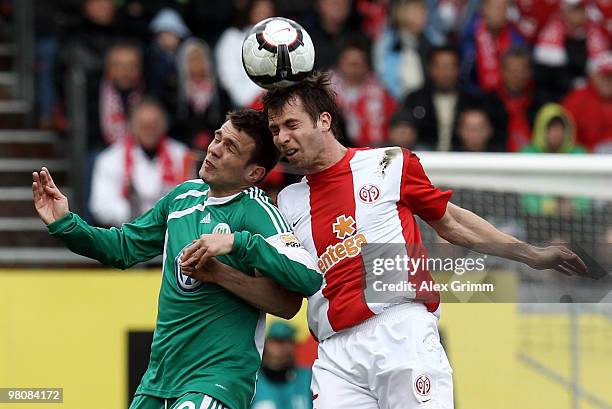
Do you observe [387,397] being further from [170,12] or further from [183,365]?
[170,12]

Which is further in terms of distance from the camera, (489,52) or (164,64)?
(489,52)

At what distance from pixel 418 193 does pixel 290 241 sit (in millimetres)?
737

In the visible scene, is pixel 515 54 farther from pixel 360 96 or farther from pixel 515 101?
pixel 360 96

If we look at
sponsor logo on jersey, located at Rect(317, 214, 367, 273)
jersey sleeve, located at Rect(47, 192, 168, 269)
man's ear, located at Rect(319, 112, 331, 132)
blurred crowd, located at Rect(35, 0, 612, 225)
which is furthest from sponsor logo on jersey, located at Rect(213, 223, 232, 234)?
blurred crowd, located at Rect(35, 0, 612, 225)

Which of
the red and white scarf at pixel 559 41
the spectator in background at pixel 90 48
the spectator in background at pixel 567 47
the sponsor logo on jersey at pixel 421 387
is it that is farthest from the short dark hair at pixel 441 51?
the sponsor logo on jersey at pixel 421 387

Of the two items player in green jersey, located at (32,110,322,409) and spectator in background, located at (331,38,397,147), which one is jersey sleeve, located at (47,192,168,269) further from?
spectator in background, located at (331,38,397,147)

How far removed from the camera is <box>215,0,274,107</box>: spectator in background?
455 inches

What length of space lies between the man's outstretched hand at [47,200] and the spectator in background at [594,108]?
21.9ft

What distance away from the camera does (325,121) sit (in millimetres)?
5891

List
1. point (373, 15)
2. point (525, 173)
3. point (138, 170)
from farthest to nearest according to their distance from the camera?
point (373, 15), point (138, 170), point (525, 173)

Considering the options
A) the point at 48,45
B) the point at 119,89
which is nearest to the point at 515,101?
the point at 119,89

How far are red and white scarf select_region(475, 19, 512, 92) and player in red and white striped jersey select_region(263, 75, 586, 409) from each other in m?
6.16

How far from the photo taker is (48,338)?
7.69 m

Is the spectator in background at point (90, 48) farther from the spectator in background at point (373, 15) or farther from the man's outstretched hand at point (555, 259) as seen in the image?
the man's outstretched hand at point (555, 259)
